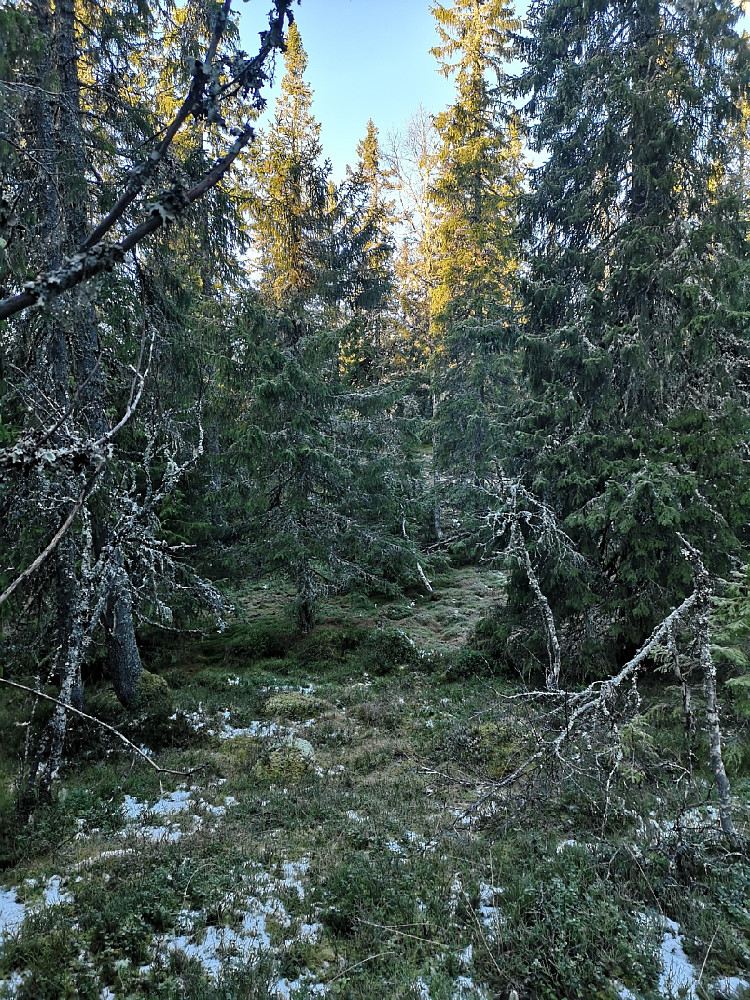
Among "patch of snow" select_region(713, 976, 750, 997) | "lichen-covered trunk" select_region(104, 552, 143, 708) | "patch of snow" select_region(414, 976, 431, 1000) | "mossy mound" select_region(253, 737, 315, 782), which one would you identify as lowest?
"mossy mound" select_region(253, 737, 315, 782)

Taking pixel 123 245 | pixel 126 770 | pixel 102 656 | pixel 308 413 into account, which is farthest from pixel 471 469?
pixel 123 245

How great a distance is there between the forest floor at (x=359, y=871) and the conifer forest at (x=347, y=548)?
0.04 metres

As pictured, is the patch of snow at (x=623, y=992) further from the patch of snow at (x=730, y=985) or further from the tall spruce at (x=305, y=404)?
the tall spruce at (x=305, y=404)

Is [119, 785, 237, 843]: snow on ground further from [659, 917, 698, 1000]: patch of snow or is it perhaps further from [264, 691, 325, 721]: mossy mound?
[659, 917, 698, 1000]: patch of snow

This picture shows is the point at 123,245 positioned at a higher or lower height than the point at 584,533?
higher

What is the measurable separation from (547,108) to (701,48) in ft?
10.5

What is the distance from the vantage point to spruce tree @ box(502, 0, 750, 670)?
8516 mm

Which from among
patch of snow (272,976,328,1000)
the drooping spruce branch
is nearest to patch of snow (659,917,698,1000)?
patch of snow (272,976,328,1000)

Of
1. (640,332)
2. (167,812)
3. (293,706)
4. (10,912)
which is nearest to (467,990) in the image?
(10,912)

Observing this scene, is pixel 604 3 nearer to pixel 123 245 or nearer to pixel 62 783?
pixel 123 245

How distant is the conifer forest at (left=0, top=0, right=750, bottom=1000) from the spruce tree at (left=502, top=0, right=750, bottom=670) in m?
0.07

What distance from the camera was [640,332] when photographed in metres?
9.26

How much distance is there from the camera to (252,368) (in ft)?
42.4

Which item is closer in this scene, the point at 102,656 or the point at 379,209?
the point at 102,656
